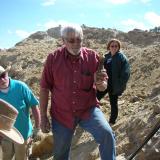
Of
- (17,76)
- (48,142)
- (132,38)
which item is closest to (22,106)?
(48,142)

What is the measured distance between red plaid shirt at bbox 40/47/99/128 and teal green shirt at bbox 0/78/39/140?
59 cm

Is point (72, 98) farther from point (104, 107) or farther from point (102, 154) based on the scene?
point (104, 107)

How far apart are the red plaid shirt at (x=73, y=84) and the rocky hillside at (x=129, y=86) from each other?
3.84 ft

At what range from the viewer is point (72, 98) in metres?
6.05

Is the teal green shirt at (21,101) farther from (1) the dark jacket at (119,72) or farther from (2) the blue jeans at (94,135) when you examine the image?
(1) the dark jacket at (119,72)

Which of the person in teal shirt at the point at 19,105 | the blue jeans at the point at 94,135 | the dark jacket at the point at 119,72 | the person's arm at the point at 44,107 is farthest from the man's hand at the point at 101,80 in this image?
the dark jacket at the point at 119,72

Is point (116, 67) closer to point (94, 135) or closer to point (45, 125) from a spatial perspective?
point (45, 125)

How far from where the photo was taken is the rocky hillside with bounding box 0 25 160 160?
7.95 metres

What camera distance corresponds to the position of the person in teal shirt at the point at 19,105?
6492mm

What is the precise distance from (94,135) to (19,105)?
1294mm

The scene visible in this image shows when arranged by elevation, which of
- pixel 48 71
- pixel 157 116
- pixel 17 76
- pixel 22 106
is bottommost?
pixel 17 76

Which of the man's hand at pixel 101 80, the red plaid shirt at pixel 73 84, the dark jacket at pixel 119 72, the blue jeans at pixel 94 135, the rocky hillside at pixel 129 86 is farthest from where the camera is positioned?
the dark jacket at pixel 119 72

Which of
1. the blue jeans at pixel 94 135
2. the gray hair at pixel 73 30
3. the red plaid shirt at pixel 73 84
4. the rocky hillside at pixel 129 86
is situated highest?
the gray hair at pixel 73 30

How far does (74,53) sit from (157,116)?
7.77 feet
